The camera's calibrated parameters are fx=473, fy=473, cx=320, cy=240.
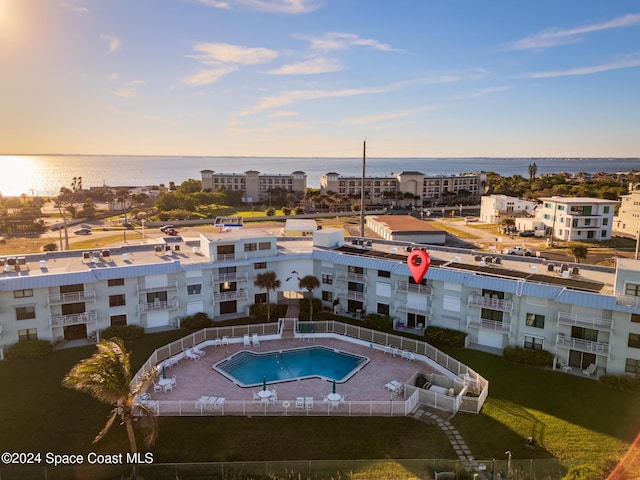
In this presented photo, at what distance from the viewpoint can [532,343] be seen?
38875 mm

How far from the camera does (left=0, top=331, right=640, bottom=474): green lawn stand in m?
26.9

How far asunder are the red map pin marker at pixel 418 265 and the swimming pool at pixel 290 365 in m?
8.89

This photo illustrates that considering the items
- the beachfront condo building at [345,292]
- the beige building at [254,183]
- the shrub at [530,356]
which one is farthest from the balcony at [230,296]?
the beige building at [254,183]

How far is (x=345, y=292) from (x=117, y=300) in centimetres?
2177

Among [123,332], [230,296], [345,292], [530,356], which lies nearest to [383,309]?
[345,292]

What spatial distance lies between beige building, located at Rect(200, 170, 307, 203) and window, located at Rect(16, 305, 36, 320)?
11840 cm

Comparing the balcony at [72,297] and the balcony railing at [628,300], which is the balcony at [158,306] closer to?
the balcony at [72,297]

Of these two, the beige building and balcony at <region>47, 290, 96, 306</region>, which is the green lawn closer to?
balcony at <region>47, 290, 96, 306</region>

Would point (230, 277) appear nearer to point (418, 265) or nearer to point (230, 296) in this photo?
point (230, 296)

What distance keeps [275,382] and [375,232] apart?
214ft

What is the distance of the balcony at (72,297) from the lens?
40250 millimetres

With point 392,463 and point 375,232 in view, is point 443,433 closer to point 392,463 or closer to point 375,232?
point 392,463

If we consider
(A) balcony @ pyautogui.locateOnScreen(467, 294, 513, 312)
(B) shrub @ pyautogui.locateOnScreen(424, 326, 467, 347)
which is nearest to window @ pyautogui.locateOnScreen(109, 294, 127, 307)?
(B) shrub @ pyautogui.locateOnScreen(424, 326, 467, 347)

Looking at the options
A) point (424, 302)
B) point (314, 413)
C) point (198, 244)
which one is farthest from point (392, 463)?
point (198, 244)
